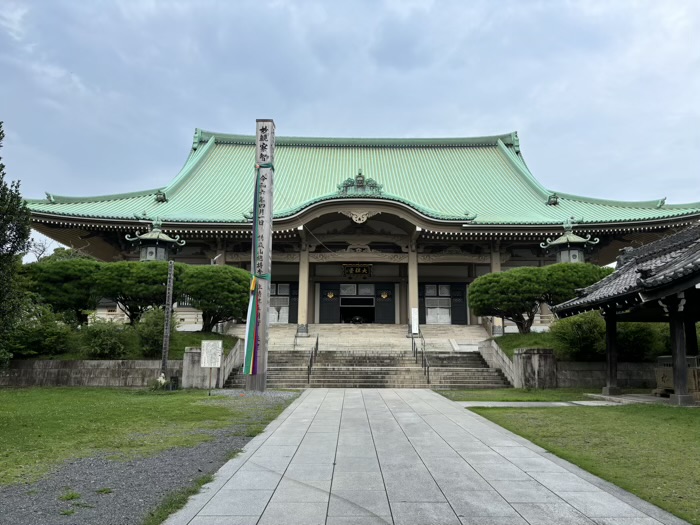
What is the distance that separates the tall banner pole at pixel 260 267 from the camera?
13430 millimetres

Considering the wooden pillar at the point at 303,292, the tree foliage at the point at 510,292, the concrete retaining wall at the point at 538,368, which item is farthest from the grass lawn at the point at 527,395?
the wooden pillar at the point at 303,292

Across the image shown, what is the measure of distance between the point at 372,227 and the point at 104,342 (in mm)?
14514

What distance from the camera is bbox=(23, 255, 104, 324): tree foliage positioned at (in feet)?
57.1

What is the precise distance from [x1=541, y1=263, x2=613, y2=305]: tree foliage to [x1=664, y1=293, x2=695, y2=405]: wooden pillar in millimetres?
6190

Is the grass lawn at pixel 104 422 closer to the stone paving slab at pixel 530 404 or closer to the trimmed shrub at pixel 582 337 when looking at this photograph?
the stone paving slab at pixel 530 404

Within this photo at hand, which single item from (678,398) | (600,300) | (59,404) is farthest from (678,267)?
(59,404)

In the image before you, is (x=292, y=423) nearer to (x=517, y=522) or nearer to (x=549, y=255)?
(x=517, y=522)

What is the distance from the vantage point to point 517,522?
12.4 feet

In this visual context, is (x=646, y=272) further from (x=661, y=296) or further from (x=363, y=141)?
(x=363, y=141)

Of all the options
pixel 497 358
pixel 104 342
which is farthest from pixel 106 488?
pixel 497 358

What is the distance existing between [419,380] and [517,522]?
42.4 feet

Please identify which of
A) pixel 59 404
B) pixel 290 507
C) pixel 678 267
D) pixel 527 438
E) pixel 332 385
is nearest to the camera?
pixel 290 507

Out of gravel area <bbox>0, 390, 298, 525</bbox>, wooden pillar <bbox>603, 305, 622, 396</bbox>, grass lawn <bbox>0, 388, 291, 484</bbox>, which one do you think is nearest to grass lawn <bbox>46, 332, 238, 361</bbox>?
grass lawn <bbox>0, 388, 291, 484</bbox>

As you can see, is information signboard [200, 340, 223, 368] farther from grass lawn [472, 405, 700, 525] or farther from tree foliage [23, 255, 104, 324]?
grass lawn [472, 405, 700, 525]
